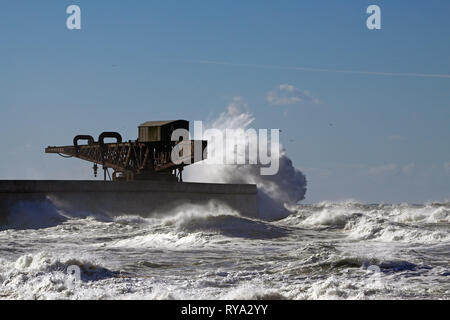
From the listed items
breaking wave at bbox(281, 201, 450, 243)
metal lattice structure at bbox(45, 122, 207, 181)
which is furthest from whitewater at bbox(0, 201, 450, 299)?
metal lattice structure at bbox(45, 122, 207, 181)

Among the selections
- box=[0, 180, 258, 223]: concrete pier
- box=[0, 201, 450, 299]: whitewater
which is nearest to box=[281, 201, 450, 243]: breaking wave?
box=[0, 201, 450, 299]: whitewater

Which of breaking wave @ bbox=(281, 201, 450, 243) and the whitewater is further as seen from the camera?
breaking wave @ bbox=(281, 201, 450, 243)

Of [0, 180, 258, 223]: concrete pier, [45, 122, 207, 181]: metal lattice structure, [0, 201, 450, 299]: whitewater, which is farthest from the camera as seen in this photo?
[45, 122, 207, 181]: metal lattice structure

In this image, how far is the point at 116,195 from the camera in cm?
4009

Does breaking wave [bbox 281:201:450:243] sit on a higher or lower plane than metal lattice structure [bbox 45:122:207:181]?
lower

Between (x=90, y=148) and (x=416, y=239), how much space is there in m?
31.6

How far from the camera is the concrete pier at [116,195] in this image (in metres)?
36.5

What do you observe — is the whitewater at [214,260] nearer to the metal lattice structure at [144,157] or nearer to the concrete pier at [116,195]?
the concrete pier at [116,195]

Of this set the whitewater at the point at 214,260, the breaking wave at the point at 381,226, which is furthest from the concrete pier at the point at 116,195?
the breaking wave at the point at 381,226

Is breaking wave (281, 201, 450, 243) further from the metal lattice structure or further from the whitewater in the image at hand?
the metal lattice structure

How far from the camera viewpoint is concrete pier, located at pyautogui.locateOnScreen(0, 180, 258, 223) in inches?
1438

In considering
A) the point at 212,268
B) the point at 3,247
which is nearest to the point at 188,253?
the point at 212,268

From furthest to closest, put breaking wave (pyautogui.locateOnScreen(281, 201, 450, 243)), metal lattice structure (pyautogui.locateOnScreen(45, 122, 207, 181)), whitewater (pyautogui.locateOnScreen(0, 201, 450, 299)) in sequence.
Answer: metal lattice structure (pyautogui.locateOnScreen(45, 122, 207, 181)), breaking wave (pyautogui.locateOnScreen(281, 201, 450, 243)), whitewater (pyautogui.locateOnScreen(0, 201, 450, 299))
